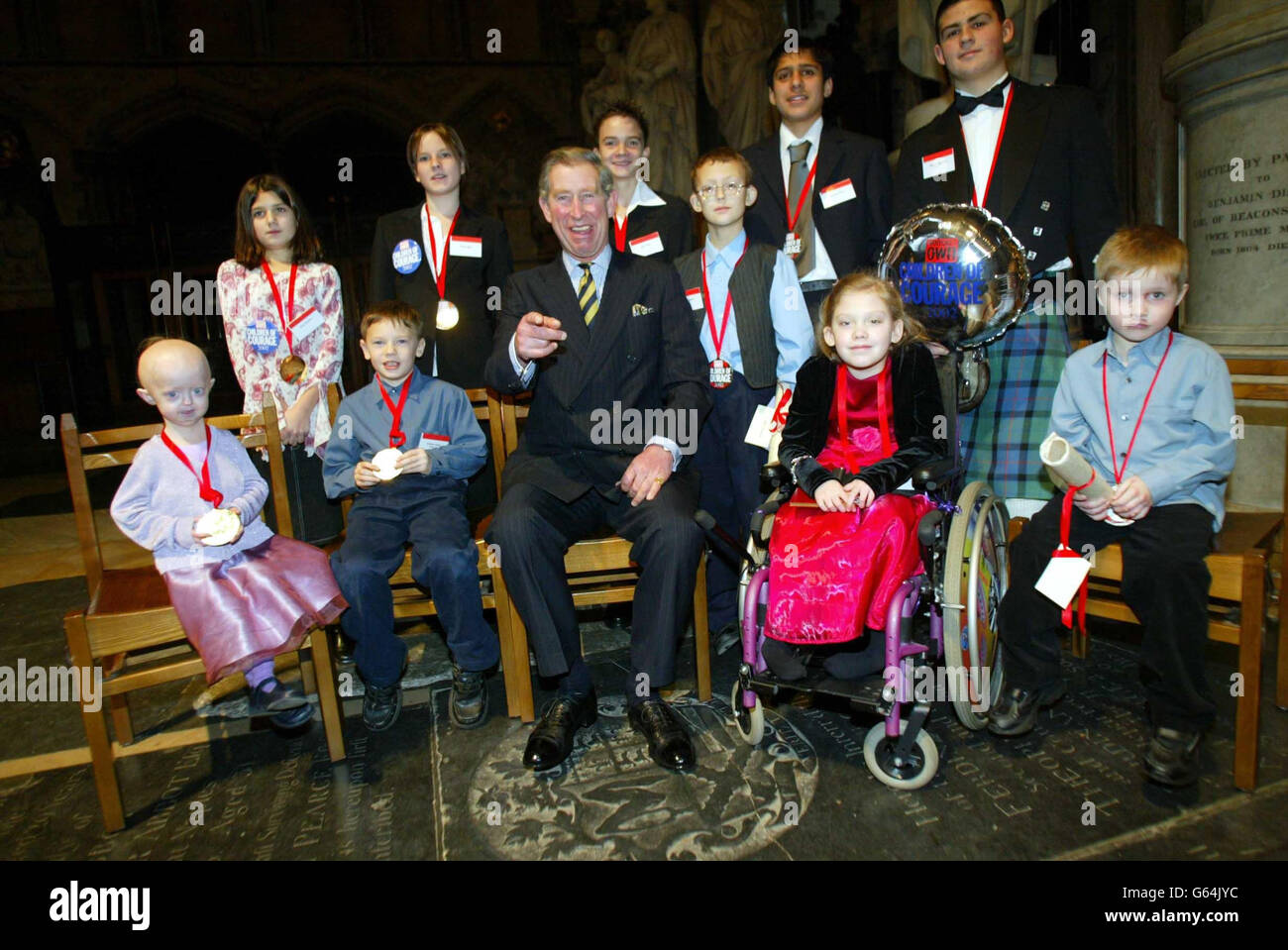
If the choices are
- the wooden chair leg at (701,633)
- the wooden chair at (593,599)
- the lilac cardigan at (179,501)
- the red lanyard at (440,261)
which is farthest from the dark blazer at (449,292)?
the wooden chair leg at (701,633)

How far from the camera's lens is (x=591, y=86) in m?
8.92

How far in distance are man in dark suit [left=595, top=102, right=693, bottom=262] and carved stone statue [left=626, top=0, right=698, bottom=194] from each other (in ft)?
15.1

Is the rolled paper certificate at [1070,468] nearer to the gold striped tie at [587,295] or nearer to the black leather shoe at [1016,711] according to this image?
the black leather shoe at [1016,711]

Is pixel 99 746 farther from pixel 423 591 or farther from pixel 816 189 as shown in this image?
pixel 816 189

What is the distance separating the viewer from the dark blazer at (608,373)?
2803mm

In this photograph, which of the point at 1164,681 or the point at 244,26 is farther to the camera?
the point at 244,26

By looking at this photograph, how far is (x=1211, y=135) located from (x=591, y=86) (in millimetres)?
6639

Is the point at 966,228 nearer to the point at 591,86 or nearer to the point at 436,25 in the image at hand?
the point at 591,86

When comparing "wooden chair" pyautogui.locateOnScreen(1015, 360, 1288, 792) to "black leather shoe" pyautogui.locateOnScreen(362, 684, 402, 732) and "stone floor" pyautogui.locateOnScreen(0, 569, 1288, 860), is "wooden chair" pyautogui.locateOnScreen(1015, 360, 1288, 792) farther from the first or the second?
"black leather shoe" pyautogui.locateOnScreen(362, 684, 402, 732)

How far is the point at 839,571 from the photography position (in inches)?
83.4

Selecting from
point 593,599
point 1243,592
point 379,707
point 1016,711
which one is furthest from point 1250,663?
point 379,707

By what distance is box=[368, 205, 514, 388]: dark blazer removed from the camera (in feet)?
11.3

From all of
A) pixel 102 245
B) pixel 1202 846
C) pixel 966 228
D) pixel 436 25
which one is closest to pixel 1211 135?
pixel 966 228

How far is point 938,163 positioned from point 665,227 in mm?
1143
